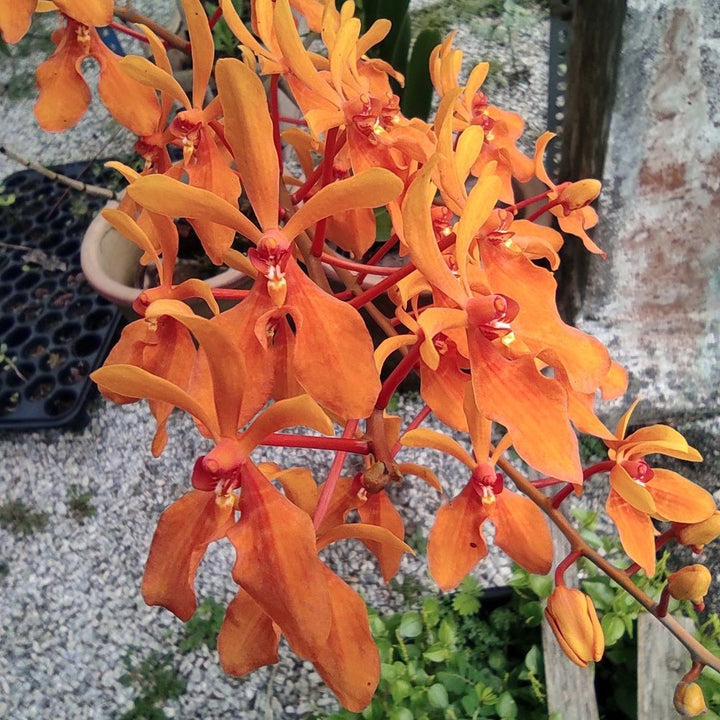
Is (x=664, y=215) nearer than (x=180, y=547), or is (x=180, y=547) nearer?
(x=180, y=547)

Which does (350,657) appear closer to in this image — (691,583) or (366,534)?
(366,534)

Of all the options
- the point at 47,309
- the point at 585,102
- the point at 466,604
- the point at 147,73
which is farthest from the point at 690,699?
the point at 47,309

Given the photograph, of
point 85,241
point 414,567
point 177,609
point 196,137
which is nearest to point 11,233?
point 85,241

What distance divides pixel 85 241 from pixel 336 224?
37.5 inches

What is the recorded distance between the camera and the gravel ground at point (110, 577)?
119 cm

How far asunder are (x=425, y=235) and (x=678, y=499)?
1.02 feet

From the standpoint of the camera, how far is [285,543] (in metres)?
0.39

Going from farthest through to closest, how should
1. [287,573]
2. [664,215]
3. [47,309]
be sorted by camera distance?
1. [47,309]
2. [664,215]
3. [287,573]

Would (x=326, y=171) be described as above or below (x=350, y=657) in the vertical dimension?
above

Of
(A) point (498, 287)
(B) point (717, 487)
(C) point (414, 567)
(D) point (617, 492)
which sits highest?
(A) point (498, 287)

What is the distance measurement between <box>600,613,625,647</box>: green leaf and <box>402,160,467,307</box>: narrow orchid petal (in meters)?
0.59

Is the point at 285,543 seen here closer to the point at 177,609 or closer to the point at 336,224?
the point at 177,609

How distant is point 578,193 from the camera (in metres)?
0.60

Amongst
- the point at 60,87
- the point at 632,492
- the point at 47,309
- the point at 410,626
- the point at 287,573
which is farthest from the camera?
the point at 47,309
